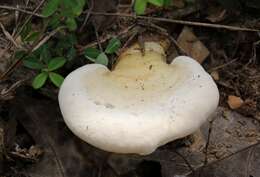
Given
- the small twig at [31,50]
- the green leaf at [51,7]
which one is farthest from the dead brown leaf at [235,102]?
the green leaf at [51,7]

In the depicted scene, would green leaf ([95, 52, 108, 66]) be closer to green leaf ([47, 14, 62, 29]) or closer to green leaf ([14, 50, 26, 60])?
green leaf ([47, 14, 62, 29])

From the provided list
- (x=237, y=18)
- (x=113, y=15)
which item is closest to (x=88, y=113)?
(x=113, y=15)

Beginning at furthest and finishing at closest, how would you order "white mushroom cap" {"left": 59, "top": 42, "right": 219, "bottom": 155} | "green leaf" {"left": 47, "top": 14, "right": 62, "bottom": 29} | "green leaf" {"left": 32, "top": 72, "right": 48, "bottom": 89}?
"green leaf" {"left": 47, "top": 14, "right": 62, "bottom": 29}
"green leaf" {"left": 32, "top": 72, "right": 48, "bottom": 89}
"white mushroom cap" {"left": 59, "top": 42, "right": 219, "bottom": 155}

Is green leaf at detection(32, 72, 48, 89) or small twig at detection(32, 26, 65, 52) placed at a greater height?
small twig at detection(32, 26, 65, 52)

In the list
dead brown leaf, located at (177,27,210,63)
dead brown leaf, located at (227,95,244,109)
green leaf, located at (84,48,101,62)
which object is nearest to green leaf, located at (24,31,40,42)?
green leaf, located at (84,48,101,62)

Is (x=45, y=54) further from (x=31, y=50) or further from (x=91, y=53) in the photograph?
(x=91, y=53)

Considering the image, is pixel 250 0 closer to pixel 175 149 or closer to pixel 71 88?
pixel 175 149
